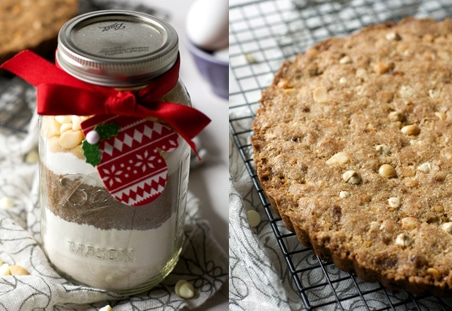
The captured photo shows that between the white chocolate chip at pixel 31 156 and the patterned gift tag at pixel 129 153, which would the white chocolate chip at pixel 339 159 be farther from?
the white chocolate chip at pixel 31 156

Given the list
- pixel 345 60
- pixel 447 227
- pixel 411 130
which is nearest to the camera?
pixel 447 227

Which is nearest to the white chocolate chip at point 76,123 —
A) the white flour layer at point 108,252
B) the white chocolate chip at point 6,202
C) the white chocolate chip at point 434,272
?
the white flour layer at point 108,252

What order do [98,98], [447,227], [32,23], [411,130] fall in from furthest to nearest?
[32,23], [411,130], [447,227], [98,98]

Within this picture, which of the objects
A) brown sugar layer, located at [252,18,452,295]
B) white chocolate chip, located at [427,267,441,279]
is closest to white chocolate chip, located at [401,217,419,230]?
brown sugar layer, located at [252,18,452,295]

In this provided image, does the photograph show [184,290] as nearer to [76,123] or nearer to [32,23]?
[76,123]

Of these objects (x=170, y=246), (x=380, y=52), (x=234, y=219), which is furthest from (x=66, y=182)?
(x=380, y=52)

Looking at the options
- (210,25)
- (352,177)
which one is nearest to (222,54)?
(210,25)

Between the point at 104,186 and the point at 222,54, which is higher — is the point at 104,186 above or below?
above
